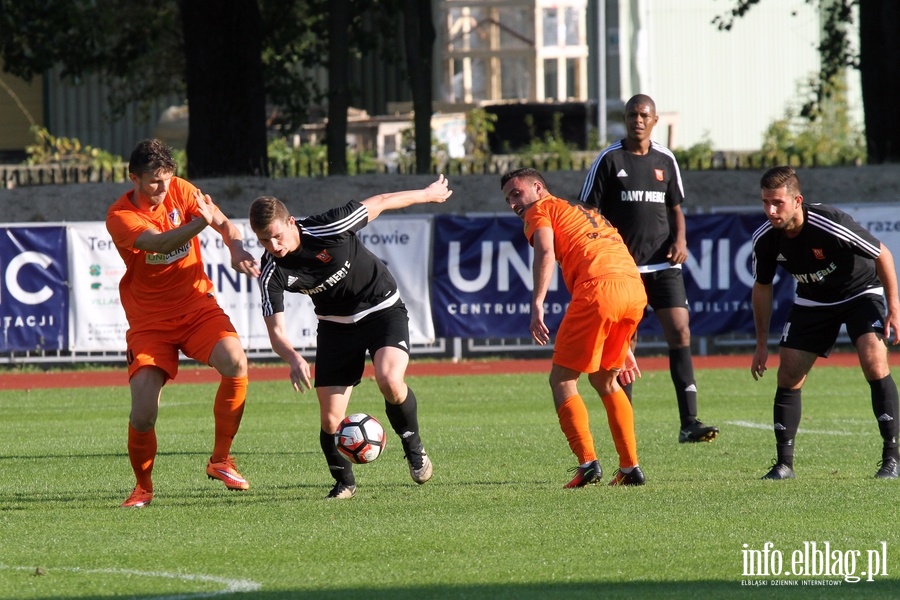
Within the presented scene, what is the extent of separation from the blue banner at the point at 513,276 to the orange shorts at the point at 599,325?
9.36 metres

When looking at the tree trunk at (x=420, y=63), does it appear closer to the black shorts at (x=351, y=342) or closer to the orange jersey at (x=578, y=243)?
the orange jersey at (x=578, y=243)

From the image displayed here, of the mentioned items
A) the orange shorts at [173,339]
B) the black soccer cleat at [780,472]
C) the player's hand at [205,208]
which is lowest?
the black soccer cleat at [780,472]

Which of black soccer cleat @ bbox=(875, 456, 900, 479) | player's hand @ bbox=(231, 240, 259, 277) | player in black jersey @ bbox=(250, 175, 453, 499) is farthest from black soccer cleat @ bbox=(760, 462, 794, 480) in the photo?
player's hand @ bbox=(231, 240, 259, 277)

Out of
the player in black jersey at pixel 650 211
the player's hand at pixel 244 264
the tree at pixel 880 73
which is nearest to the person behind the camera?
the player's hand at pixel 244 264

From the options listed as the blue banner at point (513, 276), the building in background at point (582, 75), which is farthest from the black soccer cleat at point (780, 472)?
the building in background at point (582, 75)

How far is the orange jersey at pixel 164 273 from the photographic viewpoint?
8219 millimetres

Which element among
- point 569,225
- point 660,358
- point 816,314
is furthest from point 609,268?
point 660,358

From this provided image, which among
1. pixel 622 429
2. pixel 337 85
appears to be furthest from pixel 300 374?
pixel 337 85

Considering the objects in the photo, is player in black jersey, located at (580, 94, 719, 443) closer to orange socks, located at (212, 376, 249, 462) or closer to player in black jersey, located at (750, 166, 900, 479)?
player in black jersey, located at (750, 166, 900, 479)

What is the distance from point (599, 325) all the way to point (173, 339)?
2454mm

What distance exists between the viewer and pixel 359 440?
8.06 m

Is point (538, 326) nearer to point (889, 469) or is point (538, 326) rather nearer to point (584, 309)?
point (584, 309)

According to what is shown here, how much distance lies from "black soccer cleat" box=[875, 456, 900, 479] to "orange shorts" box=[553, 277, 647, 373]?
168 cm

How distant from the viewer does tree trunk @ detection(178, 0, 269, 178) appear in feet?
67.3
